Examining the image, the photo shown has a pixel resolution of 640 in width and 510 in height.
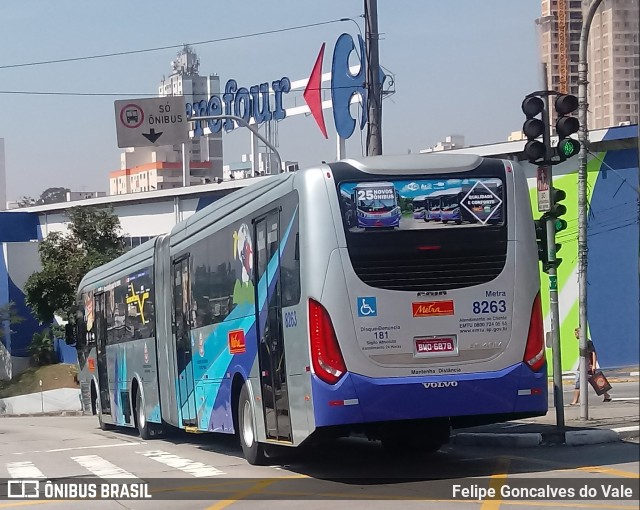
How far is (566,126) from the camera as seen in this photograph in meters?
14.8

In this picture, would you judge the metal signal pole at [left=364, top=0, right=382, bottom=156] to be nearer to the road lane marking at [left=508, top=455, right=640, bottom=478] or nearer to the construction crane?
the construction crane

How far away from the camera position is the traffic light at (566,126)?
14.6 m

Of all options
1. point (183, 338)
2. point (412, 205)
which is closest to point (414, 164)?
point (412, 205)

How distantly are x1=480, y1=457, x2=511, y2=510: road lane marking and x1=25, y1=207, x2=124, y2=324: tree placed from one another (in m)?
47.8

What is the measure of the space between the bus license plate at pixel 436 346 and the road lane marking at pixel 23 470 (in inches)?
256

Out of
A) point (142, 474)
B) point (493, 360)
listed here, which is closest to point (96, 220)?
point (142, 474)

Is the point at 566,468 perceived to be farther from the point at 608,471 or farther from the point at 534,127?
the point at 534,127

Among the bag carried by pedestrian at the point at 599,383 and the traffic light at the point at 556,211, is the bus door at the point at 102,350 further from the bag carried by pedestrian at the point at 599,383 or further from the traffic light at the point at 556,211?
the traffic light at the point at 556,211

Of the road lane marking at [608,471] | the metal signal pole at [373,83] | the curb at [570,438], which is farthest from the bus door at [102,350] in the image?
the road lane marking at [608,471]

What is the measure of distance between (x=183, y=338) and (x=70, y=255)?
43.6 meters

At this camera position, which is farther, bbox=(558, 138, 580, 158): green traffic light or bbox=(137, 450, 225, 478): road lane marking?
bbox=(558, 138, 580, 158): green traffic light

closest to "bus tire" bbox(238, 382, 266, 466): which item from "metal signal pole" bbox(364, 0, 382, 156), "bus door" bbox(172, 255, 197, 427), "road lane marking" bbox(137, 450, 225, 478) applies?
"road lane marking" bbox(137, 450, 225, 478)

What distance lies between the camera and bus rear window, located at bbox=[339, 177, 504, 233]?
11375 millimetres

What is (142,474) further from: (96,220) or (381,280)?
(96,220)
